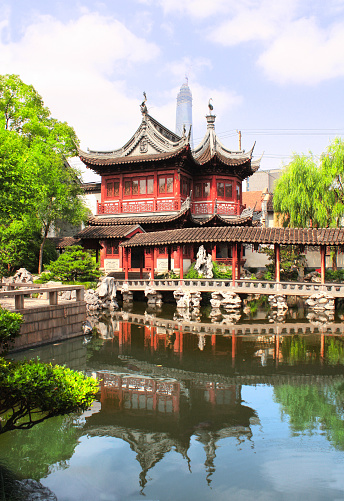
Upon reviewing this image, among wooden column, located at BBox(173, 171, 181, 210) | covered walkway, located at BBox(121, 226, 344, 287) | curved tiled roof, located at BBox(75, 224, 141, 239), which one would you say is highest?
wooden column, located at BBox(173, 171, 181, 210)

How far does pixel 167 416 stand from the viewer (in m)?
7.28

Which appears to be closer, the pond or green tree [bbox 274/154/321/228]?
the pond

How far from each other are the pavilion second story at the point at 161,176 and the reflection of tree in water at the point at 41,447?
66.0ft

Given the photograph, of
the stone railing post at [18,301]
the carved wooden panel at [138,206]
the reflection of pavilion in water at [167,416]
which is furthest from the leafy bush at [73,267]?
the reflection of pavilion in water at [167,416]

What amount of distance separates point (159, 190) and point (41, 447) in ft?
71.9

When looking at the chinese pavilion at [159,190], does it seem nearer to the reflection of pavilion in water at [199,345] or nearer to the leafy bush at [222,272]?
the leafy bush at [222,272]

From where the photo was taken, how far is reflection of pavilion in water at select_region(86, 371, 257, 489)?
6242 millimetres

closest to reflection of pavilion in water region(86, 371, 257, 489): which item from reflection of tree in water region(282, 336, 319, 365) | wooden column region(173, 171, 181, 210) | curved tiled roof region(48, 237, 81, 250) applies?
reflection of tree in water region(282, 336, 319, 365)

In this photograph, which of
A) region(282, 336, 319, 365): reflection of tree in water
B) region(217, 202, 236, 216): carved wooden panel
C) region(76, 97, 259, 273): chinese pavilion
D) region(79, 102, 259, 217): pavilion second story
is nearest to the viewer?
region(282, 336, 319, 365): reflection of tree in water

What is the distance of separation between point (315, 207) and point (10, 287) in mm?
18302

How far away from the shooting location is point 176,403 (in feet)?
25.8

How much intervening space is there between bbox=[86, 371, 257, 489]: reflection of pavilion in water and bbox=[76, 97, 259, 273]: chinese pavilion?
16.3 meters

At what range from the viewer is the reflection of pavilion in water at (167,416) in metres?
6.24

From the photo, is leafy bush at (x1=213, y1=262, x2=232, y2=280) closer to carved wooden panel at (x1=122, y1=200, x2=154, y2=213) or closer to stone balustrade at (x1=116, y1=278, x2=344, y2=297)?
stone balustrade at (x1=116, y1=278, x2=344, y2=297)
